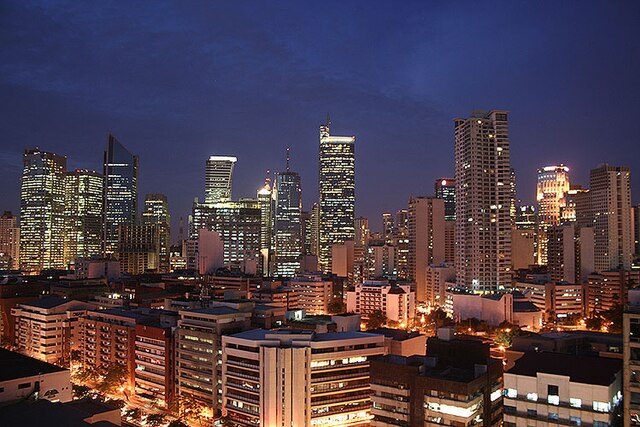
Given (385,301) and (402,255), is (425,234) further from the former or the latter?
(385,301)

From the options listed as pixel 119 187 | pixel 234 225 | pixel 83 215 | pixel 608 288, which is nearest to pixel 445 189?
pixel 234 225

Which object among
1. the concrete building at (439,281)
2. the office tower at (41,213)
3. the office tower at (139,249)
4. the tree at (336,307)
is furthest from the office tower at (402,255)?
the office tower at (41,213)

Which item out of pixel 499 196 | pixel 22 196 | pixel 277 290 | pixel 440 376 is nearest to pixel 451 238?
pixel 499 196

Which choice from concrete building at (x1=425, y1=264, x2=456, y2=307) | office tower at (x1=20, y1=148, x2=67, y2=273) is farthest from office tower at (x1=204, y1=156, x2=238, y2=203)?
concrete building at (x1=425, y1=264, x2=456, y2=307)

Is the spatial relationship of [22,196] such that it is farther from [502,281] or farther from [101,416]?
[101,416]

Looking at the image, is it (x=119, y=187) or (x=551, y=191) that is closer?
(x=551, y=191)
